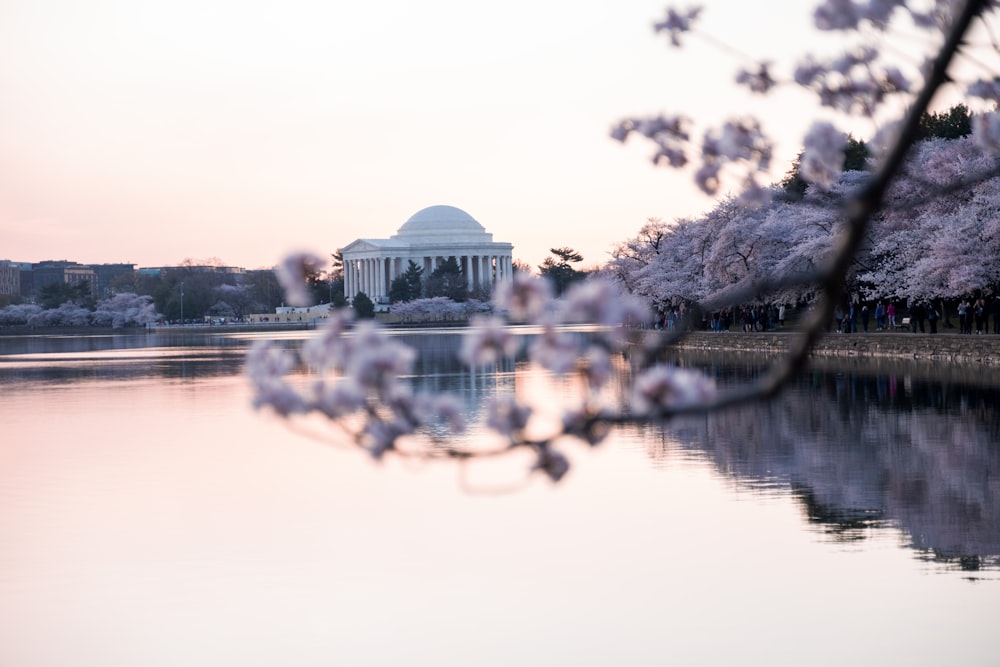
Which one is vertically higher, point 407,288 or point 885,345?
point 407,288

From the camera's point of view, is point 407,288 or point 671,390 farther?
point 407,288

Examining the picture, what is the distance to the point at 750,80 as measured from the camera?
6.11 meters

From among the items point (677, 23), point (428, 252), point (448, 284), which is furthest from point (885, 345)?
point (428, 252)

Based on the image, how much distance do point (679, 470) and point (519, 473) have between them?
1870mm

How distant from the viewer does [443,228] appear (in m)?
161

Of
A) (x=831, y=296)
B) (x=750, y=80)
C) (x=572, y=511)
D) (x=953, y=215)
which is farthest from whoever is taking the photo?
(x=953, y=215)

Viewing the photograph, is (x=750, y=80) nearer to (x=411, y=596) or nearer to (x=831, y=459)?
(x=411, y=596)

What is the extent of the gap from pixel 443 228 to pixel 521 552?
150 m

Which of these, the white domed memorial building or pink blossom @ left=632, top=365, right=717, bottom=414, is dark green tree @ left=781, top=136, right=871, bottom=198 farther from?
the white domed memorial building

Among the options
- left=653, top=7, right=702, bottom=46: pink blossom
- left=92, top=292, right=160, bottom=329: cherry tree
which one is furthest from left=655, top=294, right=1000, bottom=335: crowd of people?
left=92, top=292, right=160, bottom=329: cherry tree

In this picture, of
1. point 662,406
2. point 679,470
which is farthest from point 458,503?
point 662,406

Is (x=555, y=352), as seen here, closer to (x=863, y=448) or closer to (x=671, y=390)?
(x=671, y=390)

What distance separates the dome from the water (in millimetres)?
139549

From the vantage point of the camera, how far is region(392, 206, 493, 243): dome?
160m
